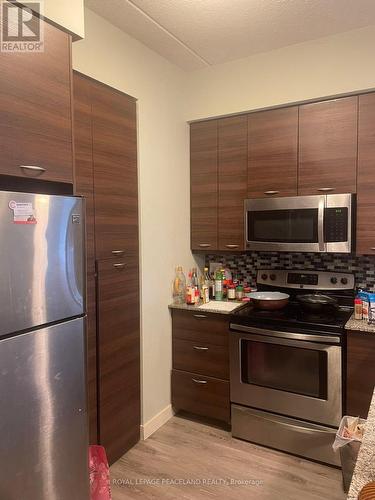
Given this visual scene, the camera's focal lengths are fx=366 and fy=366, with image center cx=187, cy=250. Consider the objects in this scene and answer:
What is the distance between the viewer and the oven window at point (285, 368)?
7.48 feet

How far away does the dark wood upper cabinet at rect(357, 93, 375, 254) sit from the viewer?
2.34 metres

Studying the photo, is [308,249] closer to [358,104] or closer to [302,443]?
[358,104]

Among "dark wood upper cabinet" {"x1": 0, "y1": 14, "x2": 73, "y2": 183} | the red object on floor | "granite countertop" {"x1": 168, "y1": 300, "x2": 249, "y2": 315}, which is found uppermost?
"dark wood upper cabinet" {"x1": 0, "y1": 14, "x2": 73, "y2": 183}

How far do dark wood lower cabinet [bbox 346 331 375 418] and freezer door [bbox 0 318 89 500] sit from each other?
1.56 m

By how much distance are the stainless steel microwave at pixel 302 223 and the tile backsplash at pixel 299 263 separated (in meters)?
0.31

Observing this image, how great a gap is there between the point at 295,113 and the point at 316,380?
5.88 feet

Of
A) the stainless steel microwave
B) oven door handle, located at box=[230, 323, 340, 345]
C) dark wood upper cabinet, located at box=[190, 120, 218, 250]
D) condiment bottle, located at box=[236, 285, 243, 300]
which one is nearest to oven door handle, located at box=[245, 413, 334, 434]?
oven door handle, located at box=[230, 323, 340, 345]

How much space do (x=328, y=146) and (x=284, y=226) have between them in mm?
606

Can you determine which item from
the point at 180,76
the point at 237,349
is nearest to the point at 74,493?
the point at 237,349

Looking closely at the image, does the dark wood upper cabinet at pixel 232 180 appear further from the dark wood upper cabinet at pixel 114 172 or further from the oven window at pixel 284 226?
the dark wood upper cabinet at pixel 114 172

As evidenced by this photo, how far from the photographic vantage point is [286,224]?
2.59m

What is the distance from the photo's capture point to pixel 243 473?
220cm

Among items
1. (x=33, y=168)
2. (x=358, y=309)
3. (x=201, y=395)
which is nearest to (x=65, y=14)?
(x=33, y=168)

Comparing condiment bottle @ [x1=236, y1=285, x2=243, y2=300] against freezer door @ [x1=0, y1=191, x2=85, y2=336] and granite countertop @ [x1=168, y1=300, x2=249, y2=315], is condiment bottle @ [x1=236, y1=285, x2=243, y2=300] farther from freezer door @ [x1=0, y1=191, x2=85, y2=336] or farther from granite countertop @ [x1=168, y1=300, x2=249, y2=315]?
freezer door @ [x1=0, y1=191, x2=85, y2=336]
